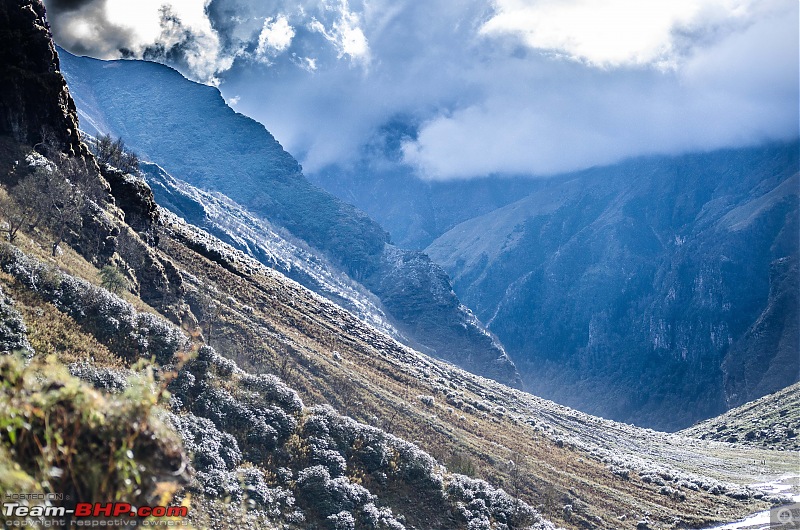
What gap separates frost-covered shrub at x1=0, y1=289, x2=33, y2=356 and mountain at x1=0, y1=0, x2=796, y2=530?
0.09 m

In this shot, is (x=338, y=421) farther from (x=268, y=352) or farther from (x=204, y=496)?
(x=268, y=352)

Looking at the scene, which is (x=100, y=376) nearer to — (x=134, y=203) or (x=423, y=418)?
(x=134, y=203)

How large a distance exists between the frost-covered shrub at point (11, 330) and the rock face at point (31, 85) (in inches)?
1298

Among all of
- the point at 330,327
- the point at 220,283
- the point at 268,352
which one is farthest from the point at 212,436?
the point at 330,327

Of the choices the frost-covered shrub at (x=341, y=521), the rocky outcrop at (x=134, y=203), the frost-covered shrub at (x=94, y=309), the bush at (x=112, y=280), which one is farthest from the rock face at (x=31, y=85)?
the frost-covered shrub at (x=341, y=521)

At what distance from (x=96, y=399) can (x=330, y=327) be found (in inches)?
3213

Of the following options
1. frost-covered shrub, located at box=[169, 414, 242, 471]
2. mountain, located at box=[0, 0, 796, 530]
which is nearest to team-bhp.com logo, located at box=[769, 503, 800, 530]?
mountain, located at box=[0, 0, 796, 530]

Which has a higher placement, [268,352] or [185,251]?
[185,251]

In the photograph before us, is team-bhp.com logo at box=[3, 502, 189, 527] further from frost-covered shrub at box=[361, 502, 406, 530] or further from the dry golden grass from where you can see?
the dry golden grass

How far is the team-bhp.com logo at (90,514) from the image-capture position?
20.7ft

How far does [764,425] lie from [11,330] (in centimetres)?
17935

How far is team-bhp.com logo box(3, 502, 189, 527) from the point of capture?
630cm

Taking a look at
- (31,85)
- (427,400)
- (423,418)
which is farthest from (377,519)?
(31,85)

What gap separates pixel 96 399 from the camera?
22.0 ft
